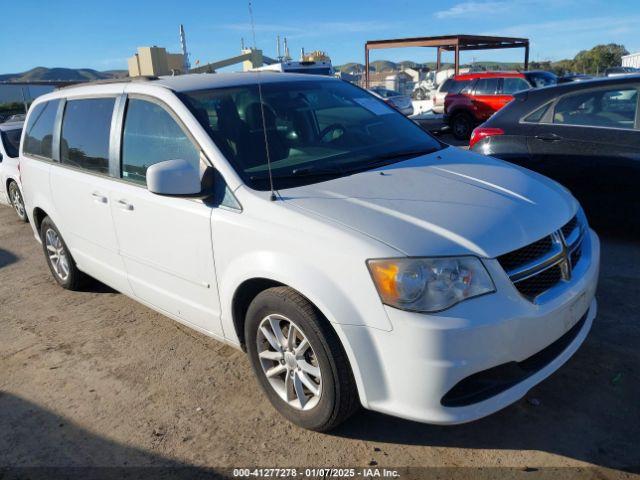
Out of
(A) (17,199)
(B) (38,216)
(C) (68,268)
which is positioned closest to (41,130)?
(B) (38,216)

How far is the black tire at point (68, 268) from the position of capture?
4.85 m

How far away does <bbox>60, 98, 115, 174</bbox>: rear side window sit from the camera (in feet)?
12.8

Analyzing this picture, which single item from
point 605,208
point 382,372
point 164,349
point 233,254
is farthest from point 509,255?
point 605,208

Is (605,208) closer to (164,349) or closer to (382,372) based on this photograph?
(382,372)

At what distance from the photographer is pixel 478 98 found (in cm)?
1477

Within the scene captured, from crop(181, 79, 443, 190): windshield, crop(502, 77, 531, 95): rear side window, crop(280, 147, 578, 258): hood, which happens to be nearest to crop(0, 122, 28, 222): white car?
crop(181, 79, 443, 190): windshield

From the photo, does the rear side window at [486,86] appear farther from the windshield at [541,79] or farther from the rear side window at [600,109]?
the rear side window at [600,109]

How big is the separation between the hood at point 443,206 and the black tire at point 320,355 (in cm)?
44

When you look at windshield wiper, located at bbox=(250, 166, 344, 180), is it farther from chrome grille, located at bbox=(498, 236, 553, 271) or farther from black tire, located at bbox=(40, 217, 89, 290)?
black tire, located at bbox=(40, 217, 89, 290)

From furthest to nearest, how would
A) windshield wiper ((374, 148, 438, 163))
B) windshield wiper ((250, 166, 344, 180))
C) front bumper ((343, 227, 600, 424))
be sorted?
windshield wiper ((374, 148, 438, 163)) < windshield wiper ((250, 166, 344, 180)) < front bumper ((343, 227, 600, 424))

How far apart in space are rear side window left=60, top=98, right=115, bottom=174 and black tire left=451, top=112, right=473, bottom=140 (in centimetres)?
1225

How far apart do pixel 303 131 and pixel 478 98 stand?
12448 millimetres

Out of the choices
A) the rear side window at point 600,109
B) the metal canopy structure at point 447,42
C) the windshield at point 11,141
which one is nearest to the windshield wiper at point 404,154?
the rear side window at point 600,109

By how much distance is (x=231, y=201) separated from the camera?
2.90 metres
